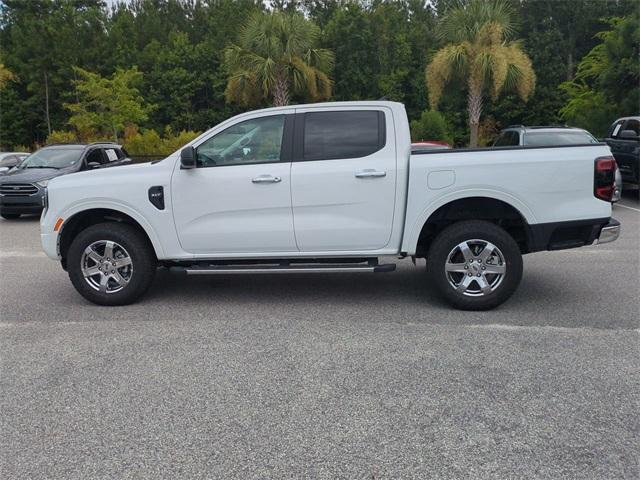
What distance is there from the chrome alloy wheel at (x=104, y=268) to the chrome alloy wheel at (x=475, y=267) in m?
3.21

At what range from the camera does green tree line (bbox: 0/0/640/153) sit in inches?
978

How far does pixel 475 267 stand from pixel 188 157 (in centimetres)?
293

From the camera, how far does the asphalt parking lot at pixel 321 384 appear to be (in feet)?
10.3

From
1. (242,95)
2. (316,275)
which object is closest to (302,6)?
(242,95)

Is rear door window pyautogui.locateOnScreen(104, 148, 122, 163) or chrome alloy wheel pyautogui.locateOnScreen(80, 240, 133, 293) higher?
rear door window pyautogui.locateOnScreen(104, 148, 122, 163)

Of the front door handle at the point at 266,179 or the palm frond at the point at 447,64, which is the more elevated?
the palm frond at the point at 447,64

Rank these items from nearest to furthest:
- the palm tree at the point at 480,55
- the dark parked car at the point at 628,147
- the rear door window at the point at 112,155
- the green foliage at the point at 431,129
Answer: the dark parked car at the point at 628,147
the rear door window at the point at 112,155
the palm tree at the point at 480,55
the green foliage at the point at 431,129

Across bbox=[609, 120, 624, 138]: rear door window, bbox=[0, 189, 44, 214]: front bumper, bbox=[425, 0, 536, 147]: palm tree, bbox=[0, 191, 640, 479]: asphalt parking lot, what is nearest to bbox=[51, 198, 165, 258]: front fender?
bbox=[0, 191, 640, 479]: asphalt parking lot

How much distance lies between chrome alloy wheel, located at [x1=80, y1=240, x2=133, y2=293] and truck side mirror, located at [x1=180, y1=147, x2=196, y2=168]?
1108mm

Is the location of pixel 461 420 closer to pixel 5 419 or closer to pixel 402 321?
pixel 402 321

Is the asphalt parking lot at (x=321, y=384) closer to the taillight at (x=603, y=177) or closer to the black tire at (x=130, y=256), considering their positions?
the black tire at (x=130, y=256)

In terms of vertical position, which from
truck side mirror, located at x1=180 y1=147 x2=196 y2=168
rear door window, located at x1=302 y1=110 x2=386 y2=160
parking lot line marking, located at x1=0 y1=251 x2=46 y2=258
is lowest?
parking lot line marking, located at x1=0 y1=251 x2=46 y2=258

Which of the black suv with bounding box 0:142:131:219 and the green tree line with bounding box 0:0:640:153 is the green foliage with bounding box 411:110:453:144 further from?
the black suv with bounding box 0:142:131:219

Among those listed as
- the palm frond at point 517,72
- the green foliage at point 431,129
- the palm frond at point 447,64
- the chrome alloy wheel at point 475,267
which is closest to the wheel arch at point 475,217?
the chrome alloy wheel at point 475,267
